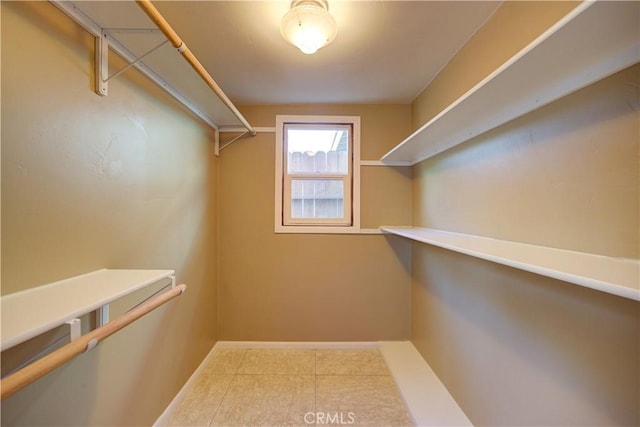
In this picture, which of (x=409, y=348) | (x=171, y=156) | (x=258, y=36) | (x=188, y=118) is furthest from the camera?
(x=409, y=348)

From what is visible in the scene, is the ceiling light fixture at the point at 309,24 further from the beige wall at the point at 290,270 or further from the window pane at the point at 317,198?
the window pane at the point at 317,198

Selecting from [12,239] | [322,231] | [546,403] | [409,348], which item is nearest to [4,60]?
[12,239]

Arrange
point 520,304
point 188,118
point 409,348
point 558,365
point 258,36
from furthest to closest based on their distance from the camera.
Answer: point 409,348, point 188,118, point 258,36, point 520,304, point 558,365

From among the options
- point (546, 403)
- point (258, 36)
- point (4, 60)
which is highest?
point (258, 36)

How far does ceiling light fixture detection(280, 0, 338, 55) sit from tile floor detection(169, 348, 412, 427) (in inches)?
87.2

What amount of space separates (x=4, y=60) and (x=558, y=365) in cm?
216

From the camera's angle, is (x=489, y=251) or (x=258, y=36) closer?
(x=489, y=251)

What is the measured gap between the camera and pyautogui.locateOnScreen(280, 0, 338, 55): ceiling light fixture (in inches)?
44.9

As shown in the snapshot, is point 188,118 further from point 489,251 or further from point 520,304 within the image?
point 520,304

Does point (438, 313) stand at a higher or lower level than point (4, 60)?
lower

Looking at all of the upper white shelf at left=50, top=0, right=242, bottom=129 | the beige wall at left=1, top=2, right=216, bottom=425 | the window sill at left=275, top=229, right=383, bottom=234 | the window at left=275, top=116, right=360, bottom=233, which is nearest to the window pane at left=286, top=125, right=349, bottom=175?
the window at left=275, top=116, right=360, bottom=233

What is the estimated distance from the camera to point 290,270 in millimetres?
2445

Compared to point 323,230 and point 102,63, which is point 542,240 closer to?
point 323,230

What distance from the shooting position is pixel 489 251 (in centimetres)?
102
